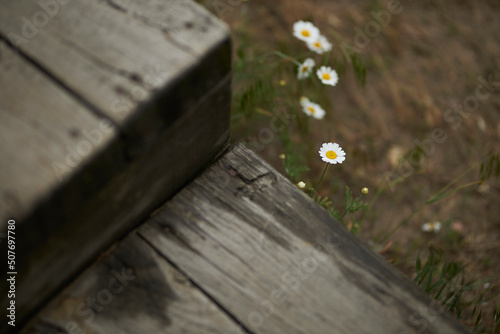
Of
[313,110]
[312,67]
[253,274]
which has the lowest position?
[313,110]

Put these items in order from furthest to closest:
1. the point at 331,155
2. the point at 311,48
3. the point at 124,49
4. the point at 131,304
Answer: the point at 311,48, the point at 331,155, the point at 131,304, the point at 124,49

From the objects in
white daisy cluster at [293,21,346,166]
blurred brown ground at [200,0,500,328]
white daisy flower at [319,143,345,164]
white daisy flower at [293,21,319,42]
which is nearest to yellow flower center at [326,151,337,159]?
white daisy flower at [319,143,345,164]

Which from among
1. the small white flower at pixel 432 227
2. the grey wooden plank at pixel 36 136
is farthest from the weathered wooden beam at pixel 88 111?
the small white flower at pixel 432 227

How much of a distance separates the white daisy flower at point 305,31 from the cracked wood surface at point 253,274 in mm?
1229

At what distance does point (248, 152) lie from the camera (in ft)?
3.94

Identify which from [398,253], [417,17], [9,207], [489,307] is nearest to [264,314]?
[9,207]

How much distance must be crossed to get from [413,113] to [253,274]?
6.30 feet

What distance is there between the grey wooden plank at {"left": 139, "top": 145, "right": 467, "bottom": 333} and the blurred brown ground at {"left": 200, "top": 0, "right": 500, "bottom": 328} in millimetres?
1070

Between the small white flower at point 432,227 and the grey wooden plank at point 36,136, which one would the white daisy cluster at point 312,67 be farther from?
the grey wooden plank at point 36,136

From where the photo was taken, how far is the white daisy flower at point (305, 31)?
2.13 m

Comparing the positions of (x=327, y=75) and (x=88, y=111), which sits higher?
(x=88, y=111)

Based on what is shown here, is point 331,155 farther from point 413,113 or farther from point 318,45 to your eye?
point 413,113

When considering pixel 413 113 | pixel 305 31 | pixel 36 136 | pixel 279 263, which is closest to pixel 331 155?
pixel 279 263

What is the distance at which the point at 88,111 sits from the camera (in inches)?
31.6
